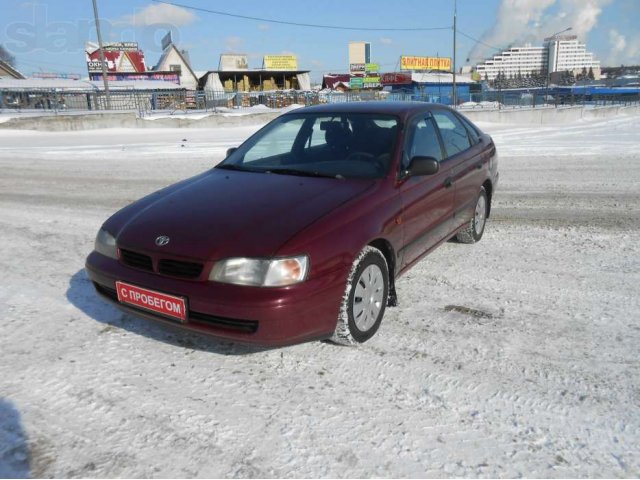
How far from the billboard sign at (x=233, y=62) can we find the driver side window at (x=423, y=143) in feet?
218

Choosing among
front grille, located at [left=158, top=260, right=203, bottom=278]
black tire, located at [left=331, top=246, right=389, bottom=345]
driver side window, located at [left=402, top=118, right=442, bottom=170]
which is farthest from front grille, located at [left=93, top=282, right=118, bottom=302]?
driver side window, located at [left=402, top=118, right=442, bottom=170]

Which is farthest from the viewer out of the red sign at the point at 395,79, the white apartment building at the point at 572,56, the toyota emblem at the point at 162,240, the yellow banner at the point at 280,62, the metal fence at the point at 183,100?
the white apartment building at the point at 572,56

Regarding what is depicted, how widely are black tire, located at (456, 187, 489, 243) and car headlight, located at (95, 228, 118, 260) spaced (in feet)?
11.1

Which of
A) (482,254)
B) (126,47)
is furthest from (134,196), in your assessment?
(126,47)

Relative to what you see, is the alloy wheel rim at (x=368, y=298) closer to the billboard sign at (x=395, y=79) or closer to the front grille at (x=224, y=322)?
the front grille at (x=224, y=322)

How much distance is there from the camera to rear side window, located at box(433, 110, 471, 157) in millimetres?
4645

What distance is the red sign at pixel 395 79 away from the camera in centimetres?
6569

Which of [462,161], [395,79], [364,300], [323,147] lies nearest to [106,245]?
[364,300]

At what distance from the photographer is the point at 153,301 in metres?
2.96

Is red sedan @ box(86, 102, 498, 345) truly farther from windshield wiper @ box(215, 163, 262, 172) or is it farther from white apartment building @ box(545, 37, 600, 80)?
white apartment building @ box(545, 37, 600, 80)

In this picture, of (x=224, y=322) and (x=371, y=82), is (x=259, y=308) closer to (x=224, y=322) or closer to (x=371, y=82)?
(x=224, y=322)

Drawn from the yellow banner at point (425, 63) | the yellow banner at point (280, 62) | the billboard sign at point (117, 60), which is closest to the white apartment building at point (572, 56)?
the yellow banner at point (425, 63)

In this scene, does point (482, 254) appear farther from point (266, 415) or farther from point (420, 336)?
point (266, 415)

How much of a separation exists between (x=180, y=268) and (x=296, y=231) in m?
0.69
